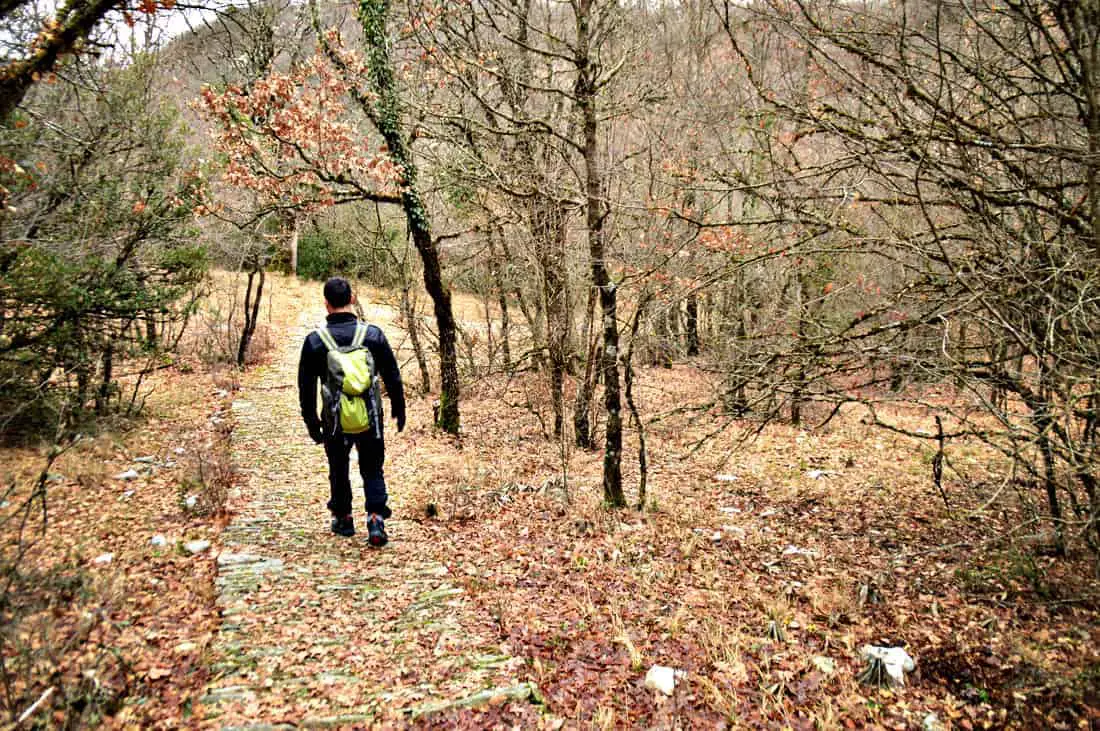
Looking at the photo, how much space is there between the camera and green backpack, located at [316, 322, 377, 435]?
17.4 ft

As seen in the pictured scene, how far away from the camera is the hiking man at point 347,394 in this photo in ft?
17.5

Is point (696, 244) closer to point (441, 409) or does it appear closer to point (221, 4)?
point (441, 409)

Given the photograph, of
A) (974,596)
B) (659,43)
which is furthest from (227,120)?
(974,596)

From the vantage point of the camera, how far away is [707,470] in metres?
10.7

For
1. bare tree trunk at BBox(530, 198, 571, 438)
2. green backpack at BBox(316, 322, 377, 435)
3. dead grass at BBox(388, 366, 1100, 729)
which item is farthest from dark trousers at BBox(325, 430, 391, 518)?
bare tree trunk at BBox(530, 198, 571, 438)

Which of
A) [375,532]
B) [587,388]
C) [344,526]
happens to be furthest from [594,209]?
[344,526]

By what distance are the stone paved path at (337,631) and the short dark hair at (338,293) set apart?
7.13 ft

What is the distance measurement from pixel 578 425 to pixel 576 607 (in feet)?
A: 18.9

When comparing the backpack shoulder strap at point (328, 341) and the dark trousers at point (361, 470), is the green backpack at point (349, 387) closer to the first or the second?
the backpack shoulder strap at point (328, 341)

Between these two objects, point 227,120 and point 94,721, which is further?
point 227,120

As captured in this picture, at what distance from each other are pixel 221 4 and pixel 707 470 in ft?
29.7

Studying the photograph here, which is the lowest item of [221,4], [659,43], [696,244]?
[696,244]

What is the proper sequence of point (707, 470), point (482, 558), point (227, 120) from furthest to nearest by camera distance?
point (707, 470)
point (227, 120)
point (482, 558)

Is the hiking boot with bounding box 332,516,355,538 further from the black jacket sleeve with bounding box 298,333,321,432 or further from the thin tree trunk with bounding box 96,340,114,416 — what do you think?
the thin tree trunk with bounding box 96,340,114,416
